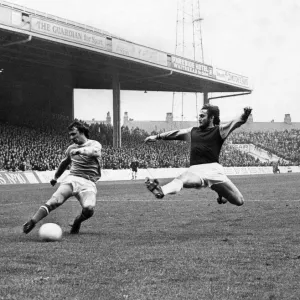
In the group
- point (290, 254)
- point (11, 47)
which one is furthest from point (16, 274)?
point (11, 47)

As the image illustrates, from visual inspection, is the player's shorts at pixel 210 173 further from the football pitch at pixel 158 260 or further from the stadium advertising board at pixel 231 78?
the stadium advertising board at pixel 231 78

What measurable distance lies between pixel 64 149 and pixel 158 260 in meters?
37.0

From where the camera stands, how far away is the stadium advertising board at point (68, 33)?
126 feet

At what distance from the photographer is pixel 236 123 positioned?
31.2ft

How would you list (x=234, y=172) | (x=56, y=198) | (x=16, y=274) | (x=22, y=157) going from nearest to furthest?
(x=16, y=274) → (x=56, y=198) → (x=22, y=157) → (x=234, y=172)

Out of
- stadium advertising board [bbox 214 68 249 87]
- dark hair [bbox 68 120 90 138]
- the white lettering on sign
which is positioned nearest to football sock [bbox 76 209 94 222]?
dark hair [bbox 68 120 90 138]

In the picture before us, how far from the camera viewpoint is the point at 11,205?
57.4ft

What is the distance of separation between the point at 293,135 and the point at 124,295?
274ft

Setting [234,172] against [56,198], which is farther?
[234,172]

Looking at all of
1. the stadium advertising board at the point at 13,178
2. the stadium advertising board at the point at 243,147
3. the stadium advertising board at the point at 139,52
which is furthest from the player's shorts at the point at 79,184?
the stadium advertising board at the point at 243,147

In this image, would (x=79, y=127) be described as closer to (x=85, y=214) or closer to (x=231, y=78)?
(x=85, y=214)

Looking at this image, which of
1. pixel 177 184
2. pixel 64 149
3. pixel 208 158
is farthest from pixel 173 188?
pixel 64 149

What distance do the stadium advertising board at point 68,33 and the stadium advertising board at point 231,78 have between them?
17644mm

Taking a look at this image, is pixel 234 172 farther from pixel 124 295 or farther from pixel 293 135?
pixel 124 295
